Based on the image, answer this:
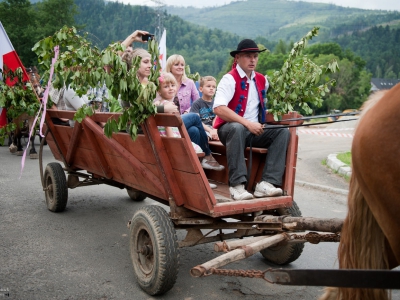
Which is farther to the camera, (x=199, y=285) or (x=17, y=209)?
(x=17, y=209)

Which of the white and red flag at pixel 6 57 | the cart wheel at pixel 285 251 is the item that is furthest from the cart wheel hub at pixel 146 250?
the white and red flag at pixel 6 57

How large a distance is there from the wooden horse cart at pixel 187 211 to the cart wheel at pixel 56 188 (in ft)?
4.44

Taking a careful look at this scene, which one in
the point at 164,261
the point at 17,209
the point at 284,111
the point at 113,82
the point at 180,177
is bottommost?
the point at 17,209

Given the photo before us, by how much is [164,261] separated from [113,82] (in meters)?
1.47

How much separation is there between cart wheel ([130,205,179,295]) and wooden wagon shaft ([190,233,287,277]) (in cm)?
56

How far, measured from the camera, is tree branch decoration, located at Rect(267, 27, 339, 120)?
14.6ft

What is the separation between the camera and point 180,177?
3738 millimetres

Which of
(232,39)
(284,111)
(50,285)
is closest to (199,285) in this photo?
(50,285)

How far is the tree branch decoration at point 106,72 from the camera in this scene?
11.5 feet

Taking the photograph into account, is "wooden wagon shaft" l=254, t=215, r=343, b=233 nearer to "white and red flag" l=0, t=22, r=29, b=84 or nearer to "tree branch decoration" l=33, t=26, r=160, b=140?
"tree branch decoration" l=33, t=26, r=160, b=140

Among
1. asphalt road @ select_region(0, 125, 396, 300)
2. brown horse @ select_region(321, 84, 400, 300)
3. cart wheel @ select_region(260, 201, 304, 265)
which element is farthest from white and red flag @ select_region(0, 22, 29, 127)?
brown horse @ select_region(321, 84, 400, 300)

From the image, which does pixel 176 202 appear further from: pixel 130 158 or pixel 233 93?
pixel 233 93

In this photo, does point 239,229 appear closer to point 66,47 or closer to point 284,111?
point 284,111

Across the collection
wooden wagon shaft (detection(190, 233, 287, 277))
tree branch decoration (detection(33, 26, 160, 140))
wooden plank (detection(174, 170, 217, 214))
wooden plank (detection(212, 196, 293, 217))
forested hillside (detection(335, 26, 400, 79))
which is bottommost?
forested hillside (detection(335, 26, 400, 79))
